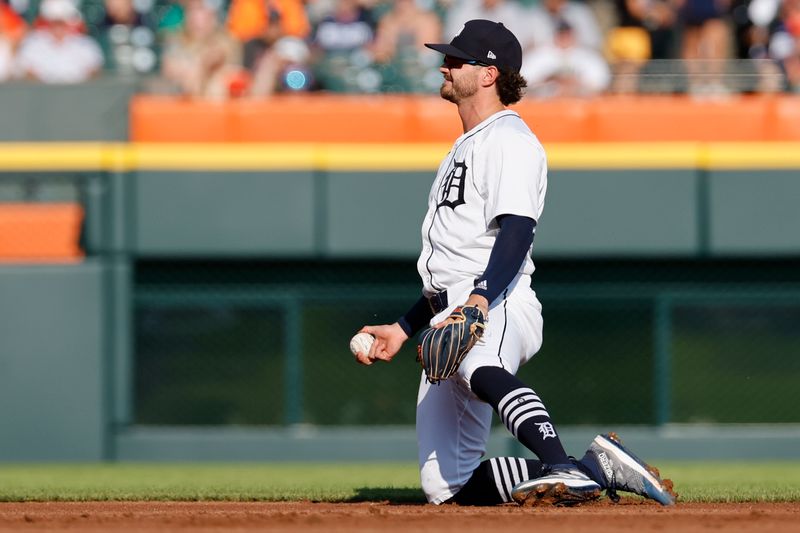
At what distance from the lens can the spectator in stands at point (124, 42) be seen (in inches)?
452

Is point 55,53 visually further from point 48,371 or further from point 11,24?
point 48,371

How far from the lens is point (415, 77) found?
36.4 feet

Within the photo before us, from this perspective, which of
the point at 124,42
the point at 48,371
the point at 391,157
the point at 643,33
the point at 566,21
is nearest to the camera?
the point at 48,371

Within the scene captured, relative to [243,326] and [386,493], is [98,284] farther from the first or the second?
[386,493]

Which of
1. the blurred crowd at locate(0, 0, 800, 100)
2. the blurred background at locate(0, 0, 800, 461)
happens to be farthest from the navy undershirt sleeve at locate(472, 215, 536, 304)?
the blurred crowd at locate(0, 0, 800, 100)

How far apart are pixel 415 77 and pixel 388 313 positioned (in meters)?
2.02

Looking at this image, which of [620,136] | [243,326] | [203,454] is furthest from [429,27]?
[203,454]

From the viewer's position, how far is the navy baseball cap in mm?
5062

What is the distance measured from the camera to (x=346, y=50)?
1132cm

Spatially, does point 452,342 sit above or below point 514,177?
below

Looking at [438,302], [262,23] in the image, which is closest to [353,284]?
[262,23]

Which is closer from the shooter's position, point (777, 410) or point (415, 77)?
point (777, 410)

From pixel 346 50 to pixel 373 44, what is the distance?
0.23 metres

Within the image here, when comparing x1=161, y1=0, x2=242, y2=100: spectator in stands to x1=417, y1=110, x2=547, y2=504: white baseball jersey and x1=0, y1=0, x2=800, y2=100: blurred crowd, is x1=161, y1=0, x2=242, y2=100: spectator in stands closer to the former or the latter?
x1=0, y1=0, x2=800, y2=100: blurred crowd
